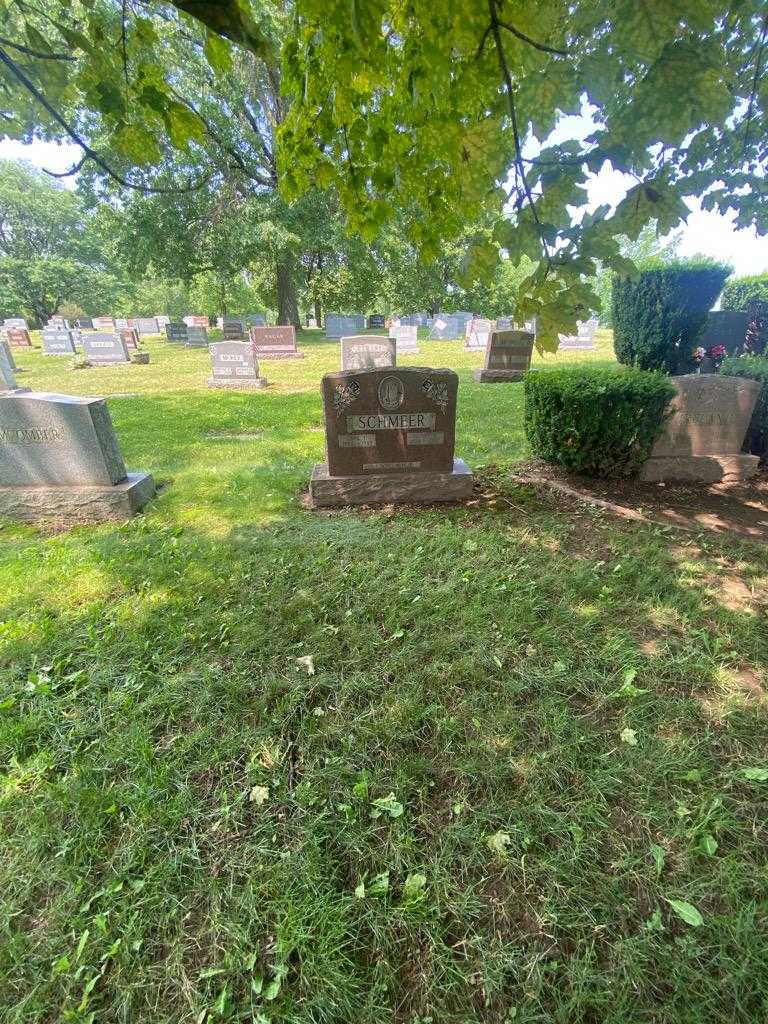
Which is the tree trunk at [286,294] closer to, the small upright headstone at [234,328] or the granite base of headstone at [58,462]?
the small upright headstone at [234,328]

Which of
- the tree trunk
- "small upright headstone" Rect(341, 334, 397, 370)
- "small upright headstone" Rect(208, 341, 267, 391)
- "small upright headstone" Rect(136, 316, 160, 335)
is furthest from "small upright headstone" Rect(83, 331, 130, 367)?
"small upright headstone" Rect(136, 316, 160, 335)

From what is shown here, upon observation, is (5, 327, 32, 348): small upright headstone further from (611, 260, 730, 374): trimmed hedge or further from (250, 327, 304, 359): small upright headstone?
(611, 260, 730, 374): trimmed hedge

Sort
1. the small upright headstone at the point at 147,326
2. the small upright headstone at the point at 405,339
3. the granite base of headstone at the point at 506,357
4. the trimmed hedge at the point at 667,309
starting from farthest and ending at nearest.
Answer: the small upright headstone at the point at 147,326
the small upright headstone at the point at 405,339
the granite base of headstone at the point at 506,357
the trimmed hedge at the point at 667,309

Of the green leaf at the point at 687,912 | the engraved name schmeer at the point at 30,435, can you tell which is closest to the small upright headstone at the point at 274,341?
the engraved name schmeer at the point at 30,435

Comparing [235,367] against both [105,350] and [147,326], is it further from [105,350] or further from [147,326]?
[147,326]

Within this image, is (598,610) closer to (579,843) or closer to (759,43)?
(579,843)

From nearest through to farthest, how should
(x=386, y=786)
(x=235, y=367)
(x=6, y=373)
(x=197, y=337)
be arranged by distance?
1. (x=386, y=786)
2. (x=235, y=367)
3. (x=6, y=373)
4. (x=197, y=337)

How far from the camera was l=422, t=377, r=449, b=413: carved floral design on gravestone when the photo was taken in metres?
4.54

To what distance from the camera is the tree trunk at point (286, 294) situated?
92.8ft

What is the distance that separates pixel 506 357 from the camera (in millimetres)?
12031

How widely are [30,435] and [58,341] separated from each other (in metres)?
22.8

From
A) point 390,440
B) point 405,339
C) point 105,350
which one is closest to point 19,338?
point 105,350

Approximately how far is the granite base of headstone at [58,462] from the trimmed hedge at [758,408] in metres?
7.21

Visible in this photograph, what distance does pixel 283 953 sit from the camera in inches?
55.4
